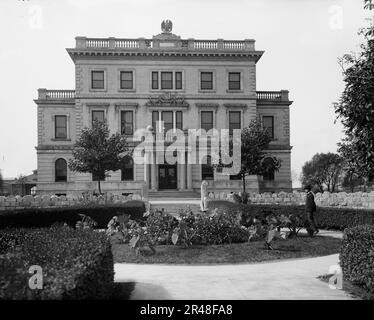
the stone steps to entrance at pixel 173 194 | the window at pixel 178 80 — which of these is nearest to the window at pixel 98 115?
the window at pixel 178 80

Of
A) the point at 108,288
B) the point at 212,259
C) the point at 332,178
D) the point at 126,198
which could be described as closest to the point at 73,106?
the point at 126,198

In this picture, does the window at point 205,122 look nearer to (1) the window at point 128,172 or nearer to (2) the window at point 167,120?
(2) the window at point 167,120

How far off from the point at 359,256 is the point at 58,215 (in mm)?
15052

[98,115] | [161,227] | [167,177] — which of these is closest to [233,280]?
[161,227]

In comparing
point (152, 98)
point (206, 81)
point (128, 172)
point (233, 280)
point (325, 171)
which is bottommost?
point (233, 280)

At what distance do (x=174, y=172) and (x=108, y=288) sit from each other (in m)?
36.0

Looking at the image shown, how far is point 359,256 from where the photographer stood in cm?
834

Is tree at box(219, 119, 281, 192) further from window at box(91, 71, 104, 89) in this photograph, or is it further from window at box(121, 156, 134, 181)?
window at box(91, 71, 104, 89)

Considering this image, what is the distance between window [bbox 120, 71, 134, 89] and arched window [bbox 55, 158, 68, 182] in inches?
356

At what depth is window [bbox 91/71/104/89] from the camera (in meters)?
42.8

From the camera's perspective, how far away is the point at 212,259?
1171cm

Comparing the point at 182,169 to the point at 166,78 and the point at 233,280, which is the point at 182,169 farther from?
the point at 233,280
